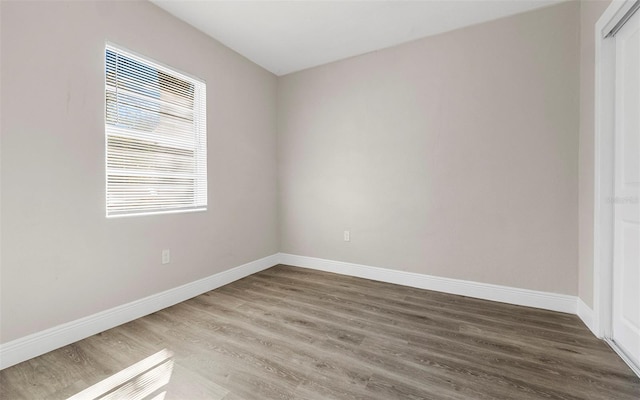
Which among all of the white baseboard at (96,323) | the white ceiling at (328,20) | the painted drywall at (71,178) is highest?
the white ceiling at (328,20)

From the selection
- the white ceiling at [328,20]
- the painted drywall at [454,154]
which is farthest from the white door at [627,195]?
the white ceiling at [328,20]

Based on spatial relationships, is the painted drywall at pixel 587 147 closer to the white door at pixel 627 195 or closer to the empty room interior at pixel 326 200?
the empty room interior at pixel 326 200

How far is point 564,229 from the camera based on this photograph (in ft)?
7.43

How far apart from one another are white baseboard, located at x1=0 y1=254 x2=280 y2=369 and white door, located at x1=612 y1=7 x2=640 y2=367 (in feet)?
11.0

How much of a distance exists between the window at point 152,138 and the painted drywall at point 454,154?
139 centimetres

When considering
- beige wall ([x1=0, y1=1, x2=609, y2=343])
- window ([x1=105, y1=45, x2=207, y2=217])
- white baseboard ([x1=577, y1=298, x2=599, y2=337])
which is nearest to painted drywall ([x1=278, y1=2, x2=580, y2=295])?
beige wall ([x1=0, y1=1, x2=609, y2=343])

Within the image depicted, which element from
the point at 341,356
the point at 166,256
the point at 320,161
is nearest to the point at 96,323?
the point at 166,256

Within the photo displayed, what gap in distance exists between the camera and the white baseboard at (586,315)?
1.92 metres

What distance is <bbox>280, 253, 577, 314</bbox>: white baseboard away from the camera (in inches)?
90.3

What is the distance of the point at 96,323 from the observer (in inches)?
76.1

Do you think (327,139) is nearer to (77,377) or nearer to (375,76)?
(375,76)

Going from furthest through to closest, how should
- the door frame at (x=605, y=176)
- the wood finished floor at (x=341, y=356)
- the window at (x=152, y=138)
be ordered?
the window at (x=152, y=138) < the door frame at (x=605, y=176) < the wood finished floor at (x=341, y=356)

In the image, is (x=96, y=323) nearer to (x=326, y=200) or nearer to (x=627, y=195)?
(x=326, y=200)

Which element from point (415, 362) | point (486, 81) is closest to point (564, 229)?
point (486, 81)
